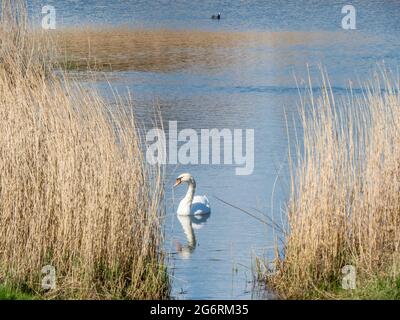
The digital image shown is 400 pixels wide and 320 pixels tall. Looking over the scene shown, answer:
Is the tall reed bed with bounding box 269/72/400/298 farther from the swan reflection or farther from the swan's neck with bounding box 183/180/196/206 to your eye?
the swan's neck with bounding box 183/180/196/206

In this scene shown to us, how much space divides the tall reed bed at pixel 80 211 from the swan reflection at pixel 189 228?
1640 mm

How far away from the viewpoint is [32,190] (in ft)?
30.2

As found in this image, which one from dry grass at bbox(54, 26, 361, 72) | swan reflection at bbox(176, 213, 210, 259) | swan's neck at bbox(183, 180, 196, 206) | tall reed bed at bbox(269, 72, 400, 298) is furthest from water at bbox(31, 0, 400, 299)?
tall reed bed at bbox(269, 72, 400, 298)

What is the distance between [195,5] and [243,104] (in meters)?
19.0

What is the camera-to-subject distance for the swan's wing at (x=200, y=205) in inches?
485

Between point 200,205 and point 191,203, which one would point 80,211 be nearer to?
point 200,205

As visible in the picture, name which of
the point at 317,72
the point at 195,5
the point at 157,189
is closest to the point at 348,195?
the point at 157,189

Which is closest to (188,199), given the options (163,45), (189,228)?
(189,228)

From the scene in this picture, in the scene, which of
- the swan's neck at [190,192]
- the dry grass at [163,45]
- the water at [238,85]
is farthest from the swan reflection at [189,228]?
the dry grass at [163,45]

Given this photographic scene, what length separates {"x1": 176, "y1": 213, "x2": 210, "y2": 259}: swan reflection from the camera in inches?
432
